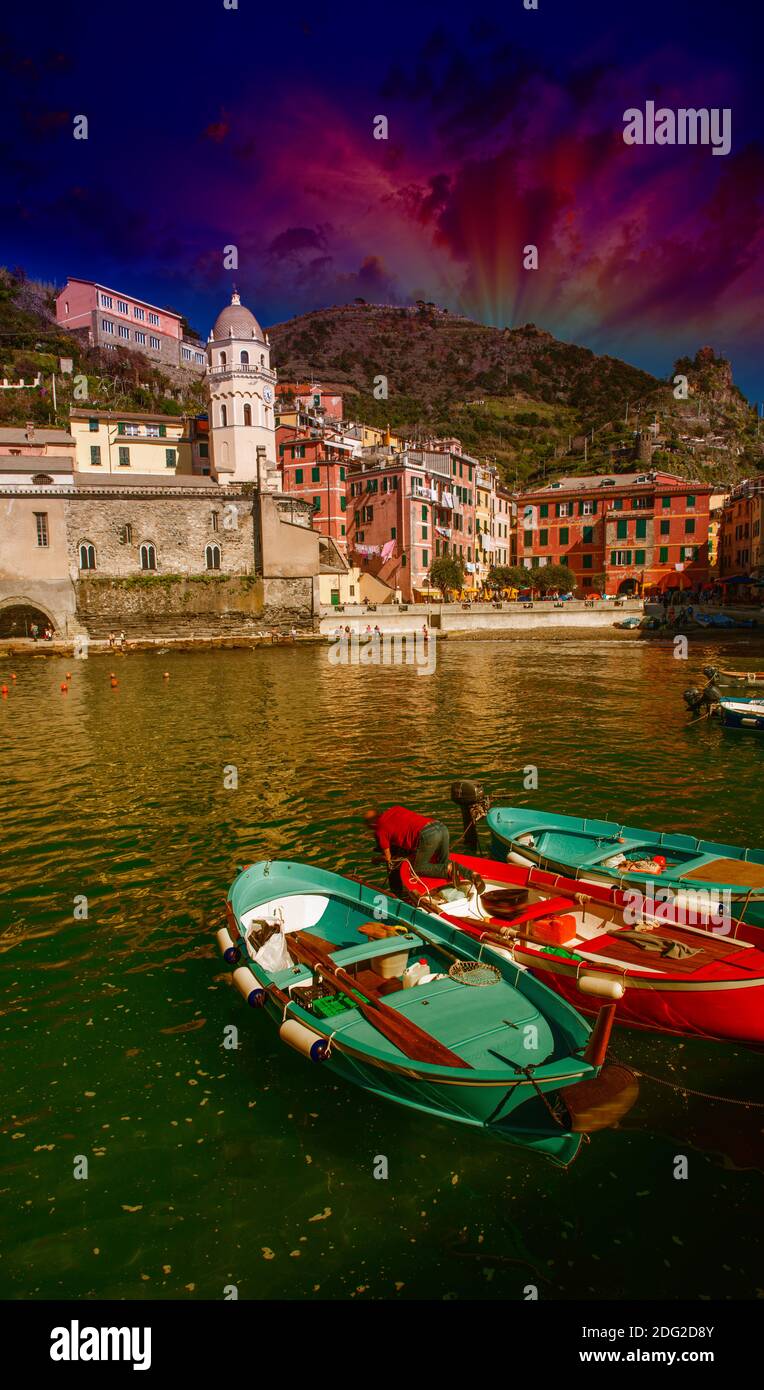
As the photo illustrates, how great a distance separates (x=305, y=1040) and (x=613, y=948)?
3.95 meters

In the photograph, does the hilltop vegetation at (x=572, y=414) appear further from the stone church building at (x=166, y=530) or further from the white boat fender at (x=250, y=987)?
the white boat fender at (x=250, y=987)

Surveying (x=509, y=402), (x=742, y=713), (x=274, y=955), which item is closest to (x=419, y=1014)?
(x=274, y=955)

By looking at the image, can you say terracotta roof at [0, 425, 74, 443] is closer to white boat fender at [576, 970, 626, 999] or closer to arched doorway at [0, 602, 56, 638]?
arched doorway at [0, 602, 56, 638]

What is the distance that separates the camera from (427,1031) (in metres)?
7.20

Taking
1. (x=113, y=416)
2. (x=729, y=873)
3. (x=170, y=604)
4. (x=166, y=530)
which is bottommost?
(x=729, y=873)

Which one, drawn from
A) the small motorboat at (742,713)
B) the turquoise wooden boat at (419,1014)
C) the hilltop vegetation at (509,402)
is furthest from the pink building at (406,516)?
the turquoise wooden boat at (419,1014)

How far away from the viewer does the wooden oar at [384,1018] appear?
6711mm

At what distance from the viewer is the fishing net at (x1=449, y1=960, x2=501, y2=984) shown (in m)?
8.04

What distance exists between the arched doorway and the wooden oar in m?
62.1

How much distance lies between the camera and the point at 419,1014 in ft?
24.7

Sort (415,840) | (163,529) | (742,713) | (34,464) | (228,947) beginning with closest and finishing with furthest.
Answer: (228,947) → (415,840) → (742,713) → (34,464) → (163,529)

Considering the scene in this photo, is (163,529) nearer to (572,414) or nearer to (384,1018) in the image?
(384,1018)

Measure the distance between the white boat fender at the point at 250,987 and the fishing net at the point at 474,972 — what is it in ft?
7.01

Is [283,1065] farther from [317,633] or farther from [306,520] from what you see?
[306,520]
